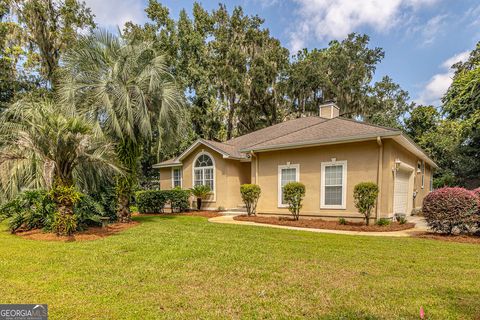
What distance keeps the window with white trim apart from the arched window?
1.92 m

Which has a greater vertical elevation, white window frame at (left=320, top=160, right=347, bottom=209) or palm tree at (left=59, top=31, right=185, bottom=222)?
palm tree at (left=59, top=31, right=185, bottom=222)

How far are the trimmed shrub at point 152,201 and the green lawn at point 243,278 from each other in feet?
24.1

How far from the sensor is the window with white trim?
56.7 feet

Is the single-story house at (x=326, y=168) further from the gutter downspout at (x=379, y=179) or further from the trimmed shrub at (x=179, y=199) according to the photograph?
the trimmed shrub at (x=179, y=199)

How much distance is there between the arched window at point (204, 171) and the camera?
15055mm

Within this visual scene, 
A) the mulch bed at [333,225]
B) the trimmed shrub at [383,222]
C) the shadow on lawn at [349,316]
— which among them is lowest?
the mulch bed at [333,225]

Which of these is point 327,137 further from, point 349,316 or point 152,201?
point 152,201

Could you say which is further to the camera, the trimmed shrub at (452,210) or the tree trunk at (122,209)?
the tree trunk at (122,209)

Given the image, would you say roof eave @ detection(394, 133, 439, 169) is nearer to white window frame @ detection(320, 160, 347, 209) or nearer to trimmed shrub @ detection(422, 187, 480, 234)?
white window frame @ detection(320, 160, 347, 209)

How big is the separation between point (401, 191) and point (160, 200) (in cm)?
1133

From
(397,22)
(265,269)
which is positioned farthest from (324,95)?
(265,269)

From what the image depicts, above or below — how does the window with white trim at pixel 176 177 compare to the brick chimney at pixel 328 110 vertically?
below

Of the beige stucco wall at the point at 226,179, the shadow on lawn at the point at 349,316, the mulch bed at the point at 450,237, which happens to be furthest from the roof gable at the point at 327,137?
the shadow on lawn at the point at 349,316

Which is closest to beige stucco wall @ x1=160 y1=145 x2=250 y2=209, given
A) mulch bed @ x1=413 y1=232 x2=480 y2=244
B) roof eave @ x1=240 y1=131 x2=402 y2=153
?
roof eave @ x1=240 y1=131 x2=402 y2=153
